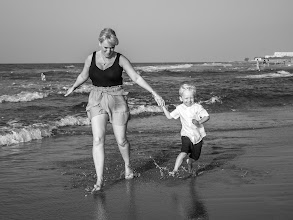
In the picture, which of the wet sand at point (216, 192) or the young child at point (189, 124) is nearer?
the wet sand at point (216, 192)

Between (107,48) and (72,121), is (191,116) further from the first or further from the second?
(72,121)

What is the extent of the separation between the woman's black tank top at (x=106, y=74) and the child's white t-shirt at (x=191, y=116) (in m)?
0.94

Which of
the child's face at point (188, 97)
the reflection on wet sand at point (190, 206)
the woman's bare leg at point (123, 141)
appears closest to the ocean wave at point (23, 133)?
the woman's bare leg at point (123, 141)

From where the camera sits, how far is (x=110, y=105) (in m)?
5.23

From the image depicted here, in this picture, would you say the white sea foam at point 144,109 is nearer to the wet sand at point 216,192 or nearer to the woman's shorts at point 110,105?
the wet sand at point 216,192

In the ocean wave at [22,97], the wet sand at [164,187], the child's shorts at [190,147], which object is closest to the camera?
the wet sand at [164,187]

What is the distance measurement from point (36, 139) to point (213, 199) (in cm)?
586

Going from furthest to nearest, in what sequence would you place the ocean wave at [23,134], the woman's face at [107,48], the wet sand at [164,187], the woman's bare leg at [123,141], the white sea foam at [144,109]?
the white sea foam at [144,109] < the ocean wave at [23,134] < the woman's bare leg at [123,141] < the woman's face at [107,48] < the wet sand at [164,187]

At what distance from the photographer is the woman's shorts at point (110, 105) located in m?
5.21

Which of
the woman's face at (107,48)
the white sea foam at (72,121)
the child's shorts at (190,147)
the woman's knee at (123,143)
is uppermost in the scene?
the woman's face at (107,48)

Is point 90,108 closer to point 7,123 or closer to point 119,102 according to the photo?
point 119,102

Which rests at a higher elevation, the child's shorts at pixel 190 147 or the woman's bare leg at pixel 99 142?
the woman's bare leg at pixel 99 142

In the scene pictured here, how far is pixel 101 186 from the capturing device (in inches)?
202

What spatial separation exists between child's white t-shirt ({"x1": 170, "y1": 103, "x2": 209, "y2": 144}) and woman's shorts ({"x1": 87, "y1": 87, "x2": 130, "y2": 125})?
72 centimetres
